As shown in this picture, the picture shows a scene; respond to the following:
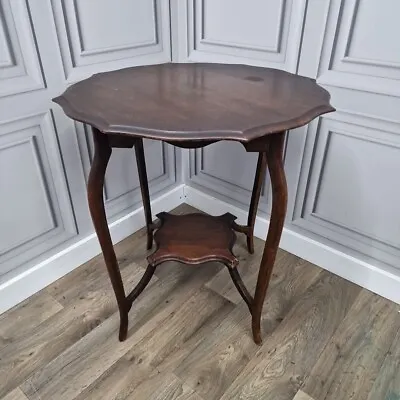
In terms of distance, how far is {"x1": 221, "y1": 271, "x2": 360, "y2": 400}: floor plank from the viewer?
102 centimetres

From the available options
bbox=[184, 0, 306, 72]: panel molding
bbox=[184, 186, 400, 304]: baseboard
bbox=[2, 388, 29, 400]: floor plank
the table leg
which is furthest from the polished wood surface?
bbox=[2, 388, 29, 400]: floor plank

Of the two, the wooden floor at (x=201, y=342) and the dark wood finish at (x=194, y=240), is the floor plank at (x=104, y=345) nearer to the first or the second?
the wooden floor at (x=201, y=342)

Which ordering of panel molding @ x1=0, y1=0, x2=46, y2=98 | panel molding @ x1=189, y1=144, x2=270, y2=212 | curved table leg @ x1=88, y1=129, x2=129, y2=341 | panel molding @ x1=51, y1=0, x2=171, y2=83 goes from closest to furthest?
curved table leg @ x1=88, y1=129, x2=129, y2=341 < panel molding @ x1=0, y1=0, x2=46, y2=98 < panel molding @ x1=51, y1=0, x2=171, y2=83 < panel molding @ x1=189, y1=144, x2=270, y2=212

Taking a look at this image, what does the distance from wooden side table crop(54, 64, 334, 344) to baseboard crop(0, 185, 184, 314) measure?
0.39 metres

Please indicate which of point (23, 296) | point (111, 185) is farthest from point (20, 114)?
point (23, 296)

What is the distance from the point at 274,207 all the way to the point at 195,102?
31 centimetres

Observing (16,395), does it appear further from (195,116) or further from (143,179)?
(195,116)

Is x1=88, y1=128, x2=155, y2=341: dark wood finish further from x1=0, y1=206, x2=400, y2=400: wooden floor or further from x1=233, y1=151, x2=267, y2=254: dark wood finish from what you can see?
x1=233, y1=151, x2=267, y2=254: dark wood finish

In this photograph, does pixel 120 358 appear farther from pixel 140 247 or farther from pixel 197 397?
pixel 140 247

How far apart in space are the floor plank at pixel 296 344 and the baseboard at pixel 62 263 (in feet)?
2.51

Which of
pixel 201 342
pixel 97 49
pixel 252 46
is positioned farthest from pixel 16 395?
pixel 252 46

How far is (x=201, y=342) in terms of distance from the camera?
1.15 m

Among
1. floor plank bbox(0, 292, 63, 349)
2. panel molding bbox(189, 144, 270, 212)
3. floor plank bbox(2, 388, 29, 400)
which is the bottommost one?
floor plank bbox(0, 292, 63, 349)

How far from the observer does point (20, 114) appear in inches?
42.5
